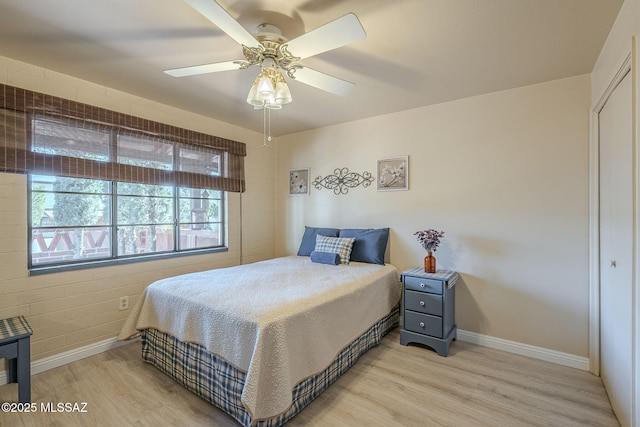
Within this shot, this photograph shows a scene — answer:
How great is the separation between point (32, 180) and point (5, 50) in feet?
3.04

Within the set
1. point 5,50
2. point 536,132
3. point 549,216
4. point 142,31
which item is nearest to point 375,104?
point 536,132

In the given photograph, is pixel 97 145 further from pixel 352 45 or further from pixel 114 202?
pixel 352 45

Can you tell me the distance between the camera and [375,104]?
9.93 ft

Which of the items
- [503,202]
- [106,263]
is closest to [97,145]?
[106,263]

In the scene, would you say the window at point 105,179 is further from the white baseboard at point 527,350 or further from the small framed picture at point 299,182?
the white baseboard at point 527,350

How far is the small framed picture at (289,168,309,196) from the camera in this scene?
4.01 meters

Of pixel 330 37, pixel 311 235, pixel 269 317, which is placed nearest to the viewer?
pixel 330 37

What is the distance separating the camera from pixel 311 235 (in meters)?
3.69

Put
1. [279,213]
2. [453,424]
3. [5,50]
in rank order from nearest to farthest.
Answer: [453,424] → [5,50] → [279,213]

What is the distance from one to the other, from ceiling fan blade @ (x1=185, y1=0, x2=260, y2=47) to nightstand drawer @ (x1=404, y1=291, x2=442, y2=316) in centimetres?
239

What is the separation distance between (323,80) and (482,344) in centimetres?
278

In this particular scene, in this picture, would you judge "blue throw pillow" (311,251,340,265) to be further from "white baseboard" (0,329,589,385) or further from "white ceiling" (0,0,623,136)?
"white ceiling" (0,0,623,136)

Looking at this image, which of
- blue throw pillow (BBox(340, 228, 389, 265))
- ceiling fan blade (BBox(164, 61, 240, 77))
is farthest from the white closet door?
ceiling fan blade (BBox(164, 61, 240, 77))

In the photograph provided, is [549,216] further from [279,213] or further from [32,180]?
[32,180]
